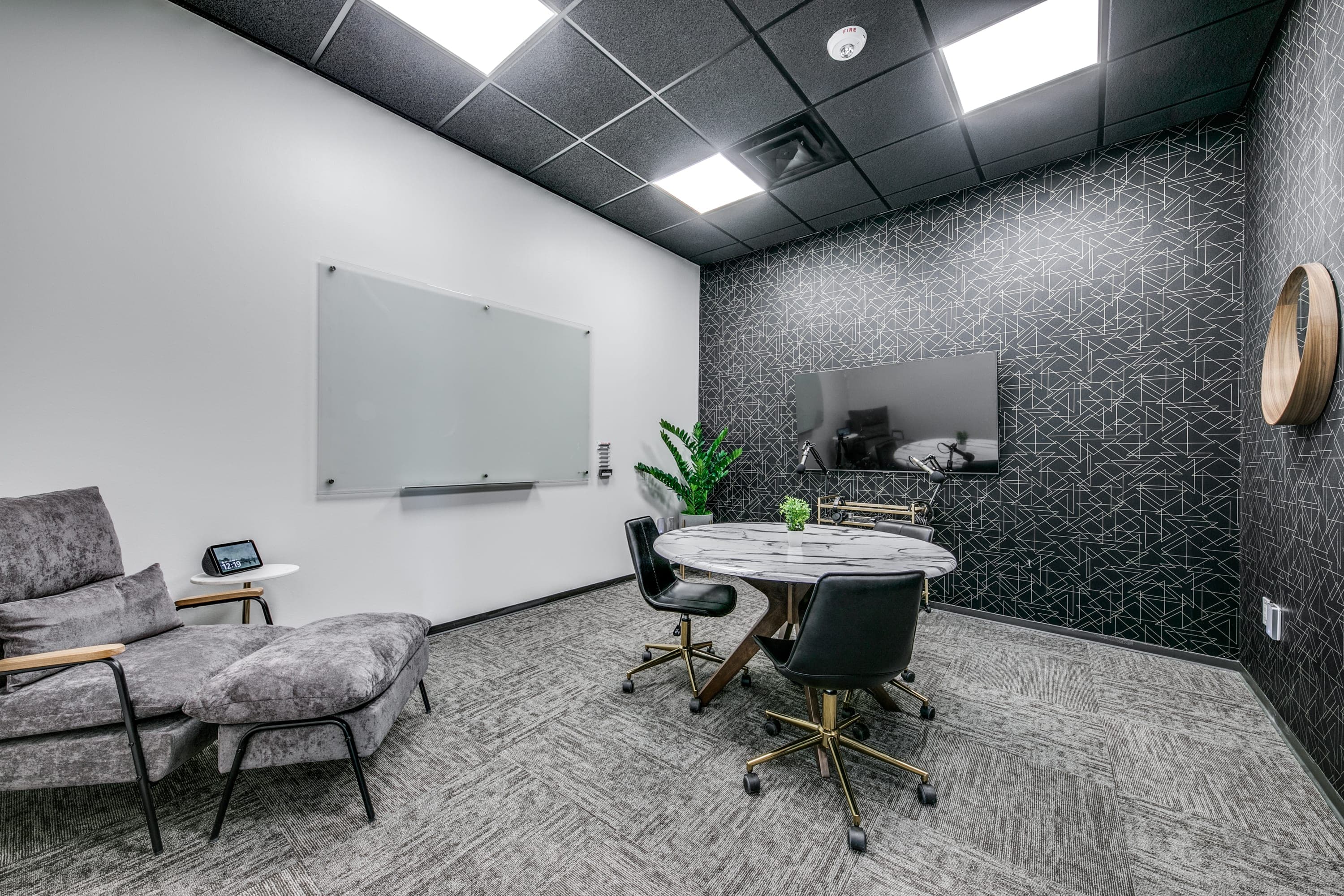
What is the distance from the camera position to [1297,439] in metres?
2.21

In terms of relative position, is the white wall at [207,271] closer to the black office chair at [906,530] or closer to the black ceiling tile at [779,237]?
the black ceiling tile at [779,237]

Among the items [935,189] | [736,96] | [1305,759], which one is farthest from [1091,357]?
[736,96]

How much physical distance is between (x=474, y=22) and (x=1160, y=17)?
3288 mm

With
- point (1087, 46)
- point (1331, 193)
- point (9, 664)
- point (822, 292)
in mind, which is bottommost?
point (9, 664)

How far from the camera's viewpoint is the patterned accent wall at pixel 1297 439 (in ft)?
6.08

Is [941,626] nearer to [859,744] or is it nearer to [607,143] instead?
[859,744]

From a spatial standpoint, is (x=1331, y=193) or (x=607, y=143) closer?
(x=1331, y=193)

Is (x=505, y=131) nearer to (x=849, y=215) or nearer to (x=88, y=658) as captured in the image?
(x=849, y=215)

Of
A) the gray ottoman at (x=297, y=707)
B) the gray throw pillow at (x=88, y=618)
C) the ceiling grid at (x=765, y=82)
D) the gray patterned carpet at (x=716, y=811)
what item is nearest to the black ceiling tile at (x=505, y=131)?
the ceiling grid at (x=765, y=82)

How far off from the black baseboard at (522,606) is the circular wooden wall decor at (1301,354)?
14.0 feet

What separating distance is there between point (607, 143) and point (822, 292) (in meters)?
2.35

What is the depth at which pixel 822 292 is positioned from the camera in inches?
188

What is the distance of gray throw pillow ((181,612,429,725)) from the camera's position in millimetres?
1586

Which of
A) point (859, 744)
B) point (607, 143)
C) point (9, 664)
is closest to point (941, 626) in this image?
point (859, 744)
